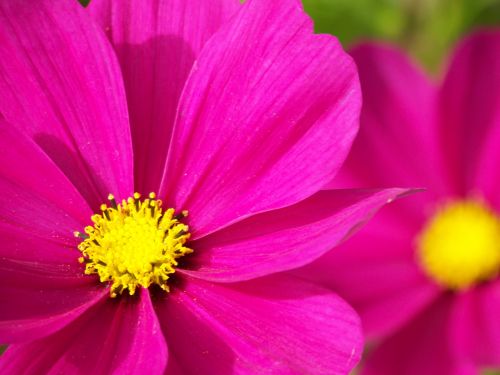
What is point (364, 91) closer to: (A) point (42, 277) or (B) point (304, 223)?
(B) point (304, 223)

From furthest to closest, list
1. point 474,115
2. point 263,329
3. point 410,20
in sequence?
1. point 410,20
2. point 474,115
3. point 263,329

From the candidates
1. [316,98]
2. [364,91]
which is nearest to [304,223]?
[316,98]

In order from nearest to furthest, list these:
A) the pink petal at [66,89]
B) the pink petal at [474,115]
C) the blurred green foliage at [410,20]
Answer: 1. the pink petal at [66,89]
2. the pink petal at [474,115]
3. the blurred green foliage at [410,20]

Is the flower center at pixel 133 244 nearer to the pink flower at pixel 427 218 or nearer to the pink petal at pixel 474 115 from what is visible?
the pink flower at pixel 427 218

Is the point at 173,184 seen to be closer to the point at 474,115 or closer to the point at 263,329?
the point at 263,329

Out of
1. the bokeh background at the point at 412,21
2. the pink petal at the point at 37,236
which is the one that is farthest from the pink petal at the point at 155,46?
the bokeh background at the point at 412,21

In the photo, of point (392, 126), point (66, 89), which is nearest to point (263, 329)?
point (66, 89)

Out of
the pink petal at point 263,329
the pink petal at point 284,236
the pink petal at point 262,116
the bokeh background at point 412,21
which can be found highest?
the bokeh background at point 412,21
